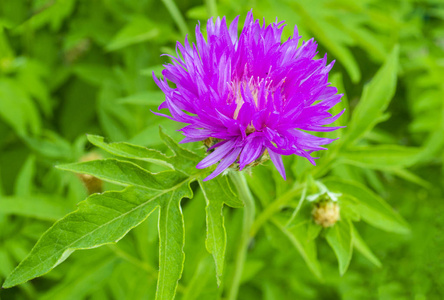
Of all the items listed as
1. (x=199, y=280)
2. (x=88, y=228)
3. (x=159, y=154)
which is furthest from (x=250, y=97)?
(x=199, y=280)

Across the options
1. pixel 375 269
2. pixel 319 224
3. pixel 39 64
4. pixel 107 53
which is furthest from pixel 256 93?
pixel 107 53

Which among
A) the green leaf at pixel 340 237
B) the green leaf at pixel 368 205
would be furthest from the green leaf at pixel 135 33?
the green leaf at pixel 340 237

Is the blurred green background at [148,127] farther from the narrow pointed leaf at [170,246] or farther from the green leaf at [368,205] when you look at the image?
the green leaf at [368,205]

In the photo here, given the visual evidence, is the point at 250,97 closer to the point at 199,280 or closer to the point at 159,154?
the point at 159,154

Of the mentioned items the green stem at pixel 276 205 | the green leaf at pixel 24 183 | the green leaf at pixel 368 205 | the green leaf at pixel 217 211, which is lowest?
the green leaf at pixel 368 205

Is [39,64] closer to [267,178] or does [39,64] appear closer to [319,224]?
[267,178]

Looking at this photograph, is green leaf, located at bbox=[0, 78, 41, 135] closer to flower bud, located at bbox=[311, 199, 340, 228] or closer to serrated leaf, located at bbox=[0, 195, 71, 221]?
serrated leaf, located at bbox=[0, 195, 71, 221]
